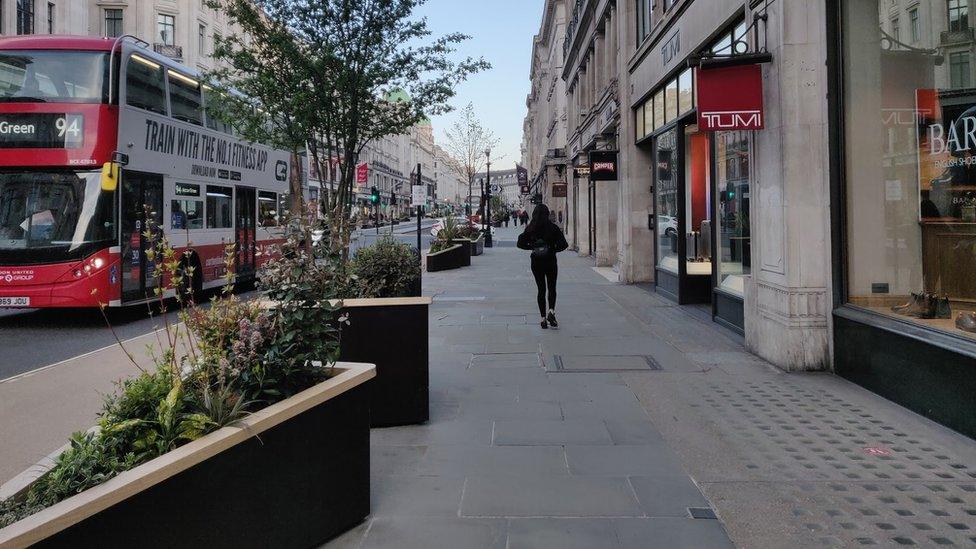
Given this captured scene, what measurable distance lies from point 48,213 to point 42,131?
129cm

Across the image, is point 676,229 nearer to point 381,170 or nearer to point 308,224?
point 308,224

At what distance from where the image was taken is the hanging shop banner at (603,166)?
65.9 feet

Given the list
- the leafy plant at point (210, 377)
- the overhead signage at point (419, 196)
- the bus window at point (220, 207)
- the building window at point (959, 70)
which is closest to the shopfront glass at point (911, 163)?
the building window at point (959, 70)

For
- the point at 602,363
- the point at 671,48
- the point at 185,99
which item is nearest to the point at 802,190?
the point at 602,363

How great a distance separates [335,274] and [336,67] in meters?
6.07

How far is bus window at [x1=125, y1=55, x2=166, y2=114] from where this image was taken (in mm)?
11781

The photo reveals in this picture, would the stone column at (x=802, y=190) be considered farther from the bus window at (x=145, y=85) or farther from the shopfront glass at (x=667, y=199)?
the bus window at (x=145, y=85)

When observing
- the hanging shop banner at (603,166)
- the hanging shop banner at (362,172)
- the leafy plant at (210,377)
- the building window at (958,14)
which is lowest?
the leafy plant at (210,377)

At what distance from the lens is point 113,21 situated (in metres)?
48.8

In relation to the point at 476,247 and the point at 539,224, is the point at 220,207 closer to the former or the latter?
the point at 539,224

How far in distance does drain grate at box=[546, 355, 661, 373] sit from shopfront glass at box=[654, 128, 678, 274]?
233 inches

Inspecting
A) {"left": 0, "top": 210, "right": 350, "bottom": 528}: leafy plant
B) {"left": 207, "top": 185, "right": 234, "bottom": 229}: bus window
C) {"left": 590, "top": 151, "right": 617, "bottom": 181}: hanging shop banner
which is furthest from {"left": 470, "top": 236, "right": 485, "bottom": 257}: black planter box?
{"left": 0, "top": 210, "right": 350, "bottom": 528}: leafy plant

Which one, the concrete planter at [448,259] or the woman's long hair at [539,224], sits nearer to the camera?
Result: the woman's long hair at [539,224]

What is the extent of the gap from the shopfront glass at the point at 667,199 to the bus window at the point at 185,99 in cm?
962
